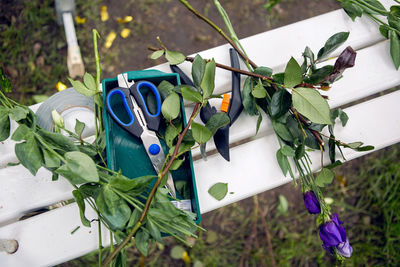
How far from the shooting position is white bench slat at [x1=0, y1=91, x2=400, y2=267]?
2.05 feet

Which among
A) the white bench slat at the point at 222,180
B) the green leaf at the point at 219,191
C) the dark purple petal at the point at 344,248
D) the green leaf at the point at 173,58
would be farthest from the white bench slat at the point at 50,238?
the dark purple petal at the point at 344,248

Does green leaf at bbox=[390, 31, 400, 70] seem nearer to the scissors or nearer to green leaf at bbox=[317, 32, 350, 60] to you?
green leaf at bbox=[317, 32, 350, 60]

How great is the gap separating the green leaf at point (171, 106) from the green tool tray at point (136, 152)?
2.7 inches

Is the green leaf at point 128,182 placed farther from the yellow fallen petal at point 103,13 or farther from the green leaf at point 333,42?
the yellow fallen petal at point 103,13

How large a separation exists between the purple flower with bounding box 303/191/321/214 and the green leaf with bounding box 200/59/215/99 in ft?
0.85

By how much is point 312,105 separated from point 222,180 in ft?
0.79

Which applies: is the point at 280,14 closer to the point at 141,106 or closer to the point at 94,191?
the point at 141,106

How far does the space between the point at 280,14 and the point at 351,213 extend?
75cm

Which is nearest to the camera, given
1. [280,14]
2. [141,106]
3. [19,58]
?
[141,106]

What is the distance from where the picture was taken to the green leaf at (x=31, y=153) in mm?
469

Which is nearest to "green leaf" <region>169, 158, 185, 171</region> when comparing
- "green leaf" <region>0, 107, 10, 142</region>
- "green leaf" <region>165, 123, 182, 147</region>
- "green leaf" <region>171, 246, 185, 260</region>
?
"green leaf" <region>165, 123, 182, 147</region>

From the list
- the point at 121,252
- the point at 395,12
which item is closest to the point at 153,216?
the point at 121,252

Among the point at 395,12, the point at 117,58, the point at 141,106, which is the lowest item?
the point at 141,106

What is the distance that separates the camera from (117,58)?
3.82ft
